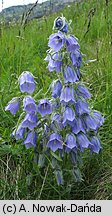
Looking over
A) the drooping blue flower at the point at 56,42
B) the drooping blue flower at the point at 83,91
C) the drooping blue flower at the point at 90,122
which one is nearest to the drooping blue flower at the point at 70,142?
the drooping blue flower at the point at 90,122

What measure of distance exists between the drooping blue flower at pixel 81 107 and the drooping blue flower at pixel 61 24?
13.9 inches

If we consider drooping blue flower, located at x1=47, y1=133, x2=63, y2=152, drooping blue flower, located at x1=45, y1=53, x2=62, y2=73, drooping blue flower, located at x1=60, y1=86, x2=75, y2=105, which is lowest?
drooping blue flower, located at x1=47, y1=133, x2=63, y2=152

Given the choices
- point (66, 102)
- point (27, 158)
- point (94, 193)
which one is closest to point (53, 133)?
point (66, 102)

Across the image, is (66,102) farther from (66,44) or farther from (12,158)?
(12,158)

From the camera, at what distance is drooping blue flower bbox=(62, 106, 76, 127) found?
2041 mm

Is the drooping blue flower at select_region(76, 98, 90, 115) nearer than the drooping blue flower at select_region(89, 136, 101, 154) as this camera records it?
Yes

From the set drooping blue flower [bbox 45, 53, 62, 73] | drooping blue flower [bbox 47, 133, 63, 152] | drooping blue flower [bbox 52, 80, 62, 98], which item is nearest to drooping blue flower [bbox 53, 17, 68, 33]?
drooping blue flower [bbox 45, 53, 62, 73]

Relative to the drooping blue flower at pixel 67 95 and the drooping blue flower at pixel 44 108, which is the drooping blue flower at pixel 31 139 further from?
the drooping blue flower at pixel 67 95

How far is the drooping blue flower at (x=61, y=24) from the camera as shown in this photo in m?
1.99

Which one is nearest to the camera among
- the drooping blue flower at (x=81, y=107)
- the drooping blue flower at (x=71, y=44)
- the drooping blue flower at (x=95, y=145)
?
the drooping blue flower at (x=71, y=44)

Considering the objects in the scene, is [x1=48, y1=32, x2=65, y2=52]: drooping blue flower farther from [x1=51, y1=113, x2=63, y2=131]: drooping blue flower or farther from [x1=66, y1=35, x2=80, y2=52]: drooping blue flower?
[x1=51, y1=113, x2=63, y2=131]: drooping blue flower

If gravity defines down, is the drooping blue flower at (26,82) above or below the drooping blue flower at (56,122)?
above

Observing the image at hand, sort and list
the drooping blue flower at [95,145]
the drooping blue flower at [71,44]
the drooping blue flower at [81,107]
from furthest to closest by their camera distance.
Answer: the drooping blue flower at [95,145] < the drooping blue flower at [81,107] < the drooping blue flower at [71,44]

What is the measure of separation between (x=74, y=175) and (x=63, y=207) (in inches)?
6.8
